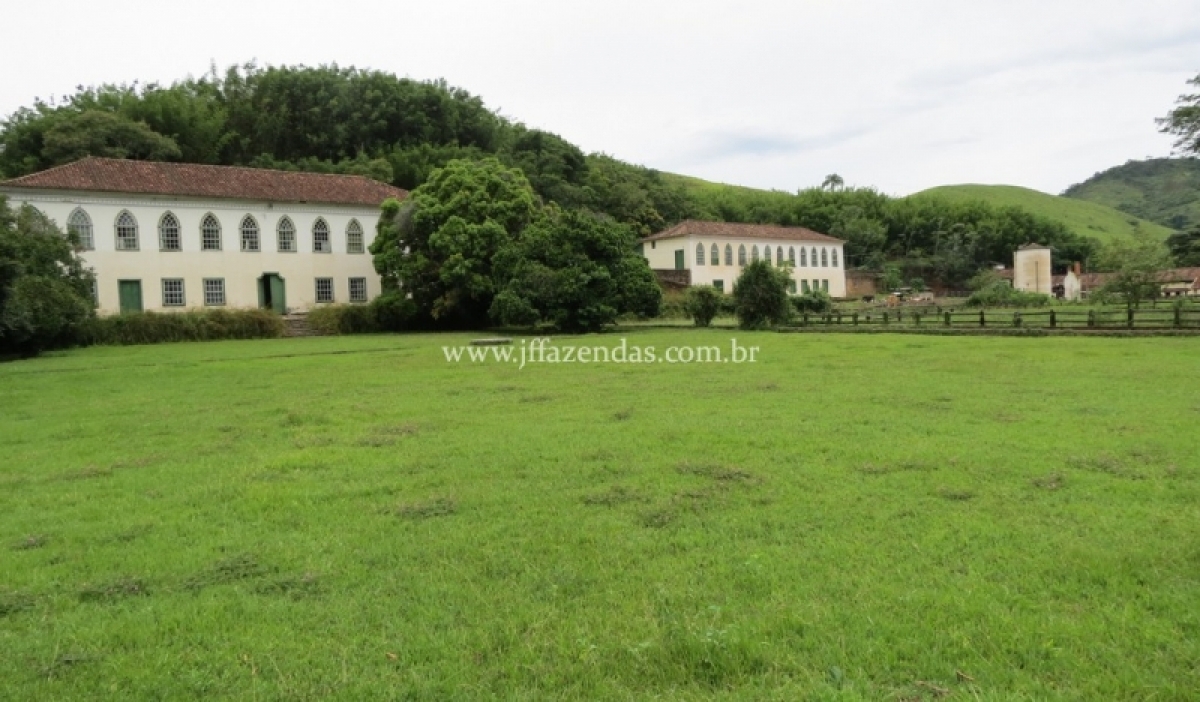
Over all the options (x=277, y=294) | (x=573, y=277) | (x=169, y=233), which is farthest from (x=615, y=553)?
(x=277, y=294)

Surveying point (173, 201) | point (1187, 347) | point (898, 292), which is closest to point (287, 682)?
point (1187, 347)

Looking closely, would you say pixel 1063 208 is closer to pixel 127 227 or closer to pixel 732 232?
pixel 732 232

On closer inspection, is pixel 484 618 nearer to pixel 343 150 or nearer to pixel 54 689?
pixel 54 689

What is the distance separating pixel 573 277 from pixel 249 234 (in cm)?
1622

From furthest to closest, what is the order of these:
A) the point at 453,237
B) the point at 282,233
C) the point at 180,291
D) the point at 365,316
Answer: the point at 282,233
the point at 180,291
the point at 365,316
the point at 453,237

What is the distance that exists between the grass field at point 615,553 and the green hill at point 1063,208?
90012mm

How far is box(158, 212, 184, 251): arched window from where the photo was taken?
3180cm

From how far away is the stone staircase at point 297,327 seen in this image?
30625 millimetres

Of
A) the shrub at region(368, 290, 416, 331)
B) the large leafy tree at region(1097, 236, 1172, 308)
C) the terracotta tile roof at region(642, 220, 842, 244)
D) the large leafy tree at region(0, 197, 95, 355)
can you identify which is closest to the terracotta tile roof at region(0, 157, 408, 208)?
the large leafy tree at region(0, 197, 95, 355)

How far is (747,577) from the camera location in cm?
404

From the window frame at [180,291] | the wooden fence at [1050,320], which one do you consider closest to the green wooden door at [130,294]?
the window frame at [180,291]

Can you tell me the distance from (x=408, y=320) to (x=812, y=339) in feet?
57.0

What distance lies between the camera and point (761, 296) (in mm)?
28094

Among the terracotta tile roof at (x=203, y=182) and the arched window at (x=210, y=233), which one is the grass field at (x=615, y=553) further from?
the arched window at (x=210, y=233)
